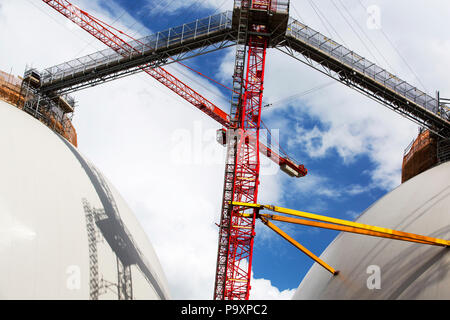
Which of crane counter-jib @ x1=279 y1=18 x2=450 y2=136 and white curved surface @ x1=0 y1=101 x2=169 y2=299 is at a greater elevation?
crane counter-jib @ x1=279 y1=18 x2=450 y2=136

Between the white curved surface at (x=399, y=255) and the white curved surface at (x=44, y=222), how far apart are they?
352 inches

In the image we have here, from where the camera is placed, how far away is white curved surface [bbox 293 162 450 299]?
52.0ft

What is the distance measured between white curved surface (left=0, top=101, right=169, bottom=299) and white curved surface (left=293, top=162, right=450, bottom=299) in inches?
352

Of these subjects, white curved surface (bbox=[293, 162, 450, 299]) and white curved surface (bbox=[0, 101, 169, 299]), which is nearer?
white curved surface (bbox=[0, 101, 169, 299])

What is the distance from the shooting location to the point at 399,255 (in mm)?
17438

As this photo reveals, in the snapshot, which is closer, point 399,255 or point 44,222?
point 44,222

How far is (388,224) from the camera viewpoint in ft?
64.2

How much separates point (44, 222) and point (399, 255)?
45.9 ft

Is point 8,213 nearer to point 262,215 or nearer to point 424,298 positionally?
point 262,215

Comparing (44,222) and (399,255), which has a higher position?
(44,222)

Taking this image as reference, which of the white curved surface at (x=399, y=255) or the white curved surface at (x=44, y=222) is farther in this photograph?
the white curved surface at (x=399, y=255)

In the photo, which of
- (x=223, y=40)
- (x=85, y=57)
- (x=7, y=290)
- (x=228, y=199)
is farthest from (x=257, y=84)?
(x=7, y=290)

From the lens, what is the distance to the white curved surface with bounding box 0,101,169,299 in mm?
14938

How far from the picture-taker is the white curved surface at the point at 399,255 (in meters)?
15.8
